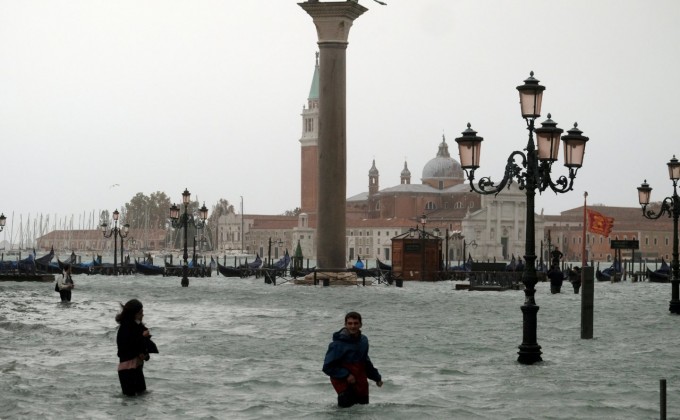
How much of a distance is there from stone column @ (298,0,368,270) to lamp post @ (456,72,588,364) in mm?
25070

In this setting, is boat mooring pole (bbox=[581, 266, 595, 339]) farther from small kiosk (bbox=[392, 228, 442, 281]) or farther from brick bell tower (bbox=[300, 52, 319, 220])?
brick bell tower (bbox=[300, 52, 319, 220])

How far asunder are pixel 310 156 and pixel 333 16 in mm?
88726

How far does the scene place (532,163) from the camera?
14.0 m

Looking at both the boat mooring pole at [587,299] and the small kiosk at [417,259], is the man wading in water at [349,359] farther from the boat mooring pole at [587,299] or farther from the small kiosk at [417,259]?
the small kiosk at [417,259]

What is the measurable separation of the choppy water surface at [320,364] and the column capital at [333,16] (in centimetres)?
1456

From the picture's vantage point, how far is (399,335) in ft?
62.0

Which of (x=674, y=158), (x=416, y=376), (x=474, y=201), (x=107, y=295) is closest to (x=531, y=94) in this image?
(x=416, y=376)

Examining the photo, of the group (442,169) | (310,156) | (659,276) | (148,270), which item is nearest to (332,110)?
(659,276)

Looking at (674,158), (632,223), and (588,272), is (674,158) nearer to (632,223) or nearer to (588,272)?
(588,272)

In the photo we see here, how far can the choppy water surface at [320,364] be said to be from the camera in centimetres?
1072

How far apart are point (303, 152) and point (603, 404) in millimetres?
119217

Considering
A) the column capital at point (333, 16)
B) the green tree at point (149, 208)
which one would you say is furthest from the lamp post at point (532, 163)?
the green tree at point (149, 208)

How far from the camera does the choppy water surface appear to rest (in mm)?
10719

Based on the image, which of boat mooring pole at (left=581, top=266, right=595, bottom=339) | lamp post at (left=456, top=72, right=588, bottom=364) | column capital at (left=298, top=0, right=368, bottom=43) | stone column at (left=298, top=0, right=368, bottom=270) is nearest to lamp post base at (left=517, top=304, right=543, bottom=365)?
lamp post at (left=456, top=72, right=588, bottom=364)
